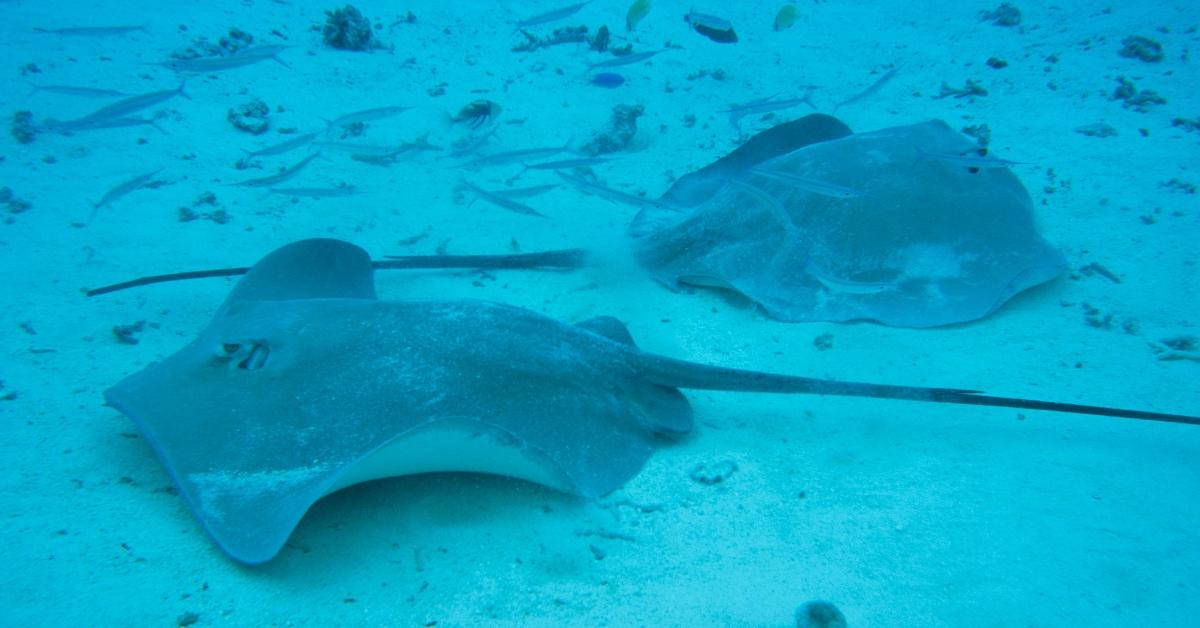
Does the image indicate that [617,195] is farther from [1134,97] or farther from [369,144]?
[1134,97]

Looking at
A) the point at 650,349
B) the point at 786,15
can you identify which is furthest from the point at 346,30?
the point at 650,349

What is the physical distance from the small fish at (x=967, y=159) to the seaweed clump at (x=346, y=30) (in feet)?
26.4

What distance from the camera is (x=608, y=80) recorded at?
27.2 feet

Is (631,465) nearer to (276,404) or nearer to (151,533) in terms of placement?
(276,404)

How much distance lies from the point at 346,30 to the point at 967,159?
8.53m

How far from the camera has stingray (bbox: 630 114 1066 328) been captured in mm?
4039

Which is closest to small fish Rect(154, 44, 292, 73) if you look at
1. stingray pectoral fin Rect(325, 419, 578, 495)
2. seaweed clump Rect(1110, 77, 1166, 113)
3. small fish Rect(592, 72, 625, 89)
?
small fish Rect(592, 72, 625, 89)

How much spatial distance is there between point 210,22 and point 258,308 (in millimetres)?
8131

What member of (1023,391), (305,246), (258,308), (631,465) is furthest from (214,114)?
(1023,391)

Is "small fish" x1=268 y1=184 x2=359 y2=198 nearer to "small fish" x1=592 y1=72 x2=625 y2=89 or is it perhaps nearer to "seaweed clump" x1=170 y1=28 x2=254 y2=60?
"seaweed clump" x1=170 y1=28 x2=254 y2=60

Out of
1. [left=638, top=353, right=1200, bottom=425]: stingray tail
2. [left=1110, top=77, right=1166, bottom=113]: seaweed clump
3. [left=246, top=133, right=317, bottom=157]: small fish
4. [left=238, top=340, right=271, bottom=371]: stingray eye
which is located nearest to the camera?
[left=238, top=340, right=271, bottom=371]: stingray eye

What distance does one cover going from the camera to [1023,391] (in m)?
3.48

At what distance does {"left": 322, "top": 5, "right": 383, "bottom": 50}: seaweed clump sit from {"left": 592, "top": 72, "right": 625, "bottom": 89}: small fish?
366cm

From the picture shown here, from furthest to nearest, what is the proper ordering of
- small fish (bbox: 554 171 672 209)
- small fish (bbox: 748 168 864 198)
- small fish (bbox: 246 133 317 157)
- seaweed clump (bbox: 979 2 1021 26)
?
seaweed clump (bbox: 979 2 1021 26), small fish (bbox: 246 133 317 157), small fish (bbox: 554 171 672 209), small fish (bbox: 748 168 864 198)
